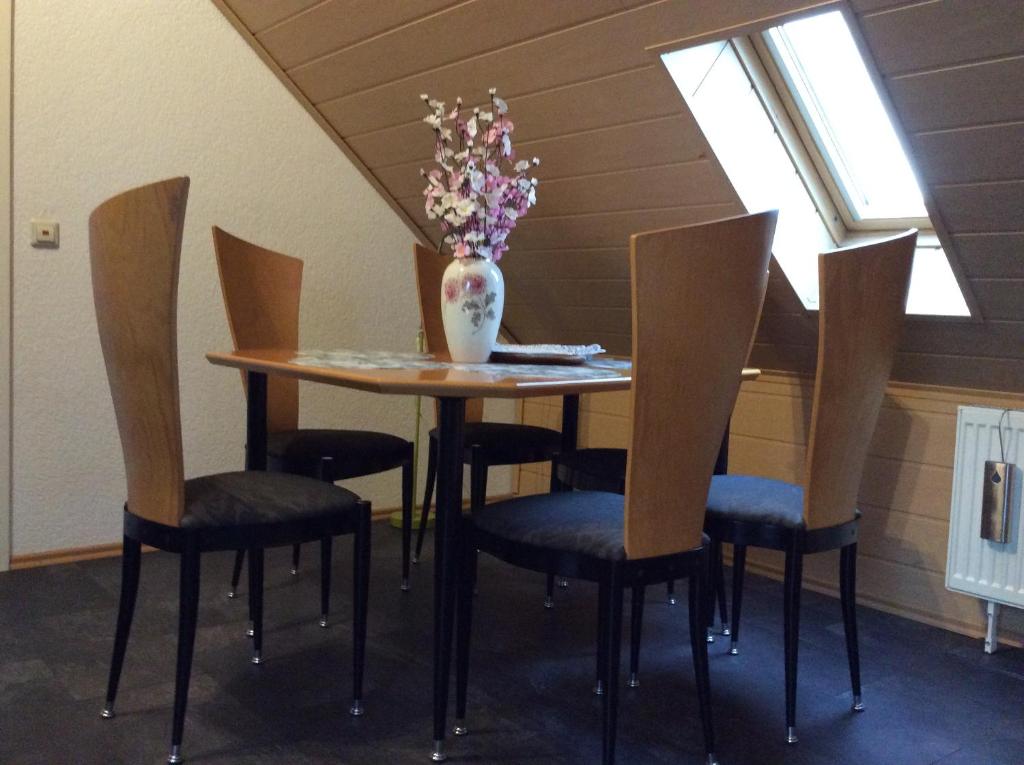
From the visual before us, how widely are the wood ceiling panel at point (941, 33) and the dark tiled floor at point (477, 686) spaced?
1380mm

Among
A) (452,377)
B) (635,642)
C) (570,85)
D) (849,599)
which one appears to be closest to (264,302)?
(570,85)

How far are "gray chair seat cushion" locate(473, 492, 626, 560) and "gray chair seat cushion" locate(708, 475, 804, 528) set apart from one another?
27cm

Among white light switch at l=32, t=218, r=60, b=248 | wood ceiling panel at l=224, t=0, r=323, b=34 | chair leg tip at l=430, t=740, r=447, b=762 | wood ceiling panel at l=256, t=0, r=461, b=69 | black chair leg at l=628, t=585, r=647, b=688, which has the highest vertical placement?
wood ceiling panel at l=224, t=0, r=323, b=34

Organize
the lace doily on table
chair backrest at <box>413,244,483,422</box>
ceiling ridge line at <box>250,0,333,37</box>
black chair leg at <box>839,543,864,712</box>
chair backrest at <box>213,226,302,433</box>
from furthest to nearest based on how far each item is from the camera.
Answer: chair backrest at <box>413,244,483,422</box> → ceiling ridge line at <box>250,0,333,37</box> → chair backrest at <box>213,226,302,433</box> → black chair leg at <box>839,543,864,712</box> → the lace doily on table

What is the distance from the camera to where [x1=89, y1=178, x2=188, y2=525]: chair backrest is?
5.45 ft

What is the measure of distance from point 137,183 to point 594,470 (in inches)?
68.0

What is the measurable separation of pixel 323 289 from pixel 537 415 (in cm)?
114

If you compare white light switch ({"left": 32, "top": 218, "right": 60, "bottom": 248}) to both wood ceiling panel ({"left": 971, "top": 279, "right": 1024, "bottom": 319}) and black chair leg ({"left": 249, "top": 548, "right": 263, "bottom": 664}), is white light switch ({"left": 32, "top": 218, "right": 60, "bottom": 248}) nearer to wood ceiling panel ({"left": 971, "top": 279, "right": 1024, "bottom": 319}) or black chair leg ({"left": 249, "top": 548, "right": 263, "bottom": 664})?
black chair leg ({"left": 249, "top": 548, "right": 263, "bottom": 664})

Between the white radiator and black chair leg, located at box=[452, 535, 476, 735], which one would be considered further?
the white radiator

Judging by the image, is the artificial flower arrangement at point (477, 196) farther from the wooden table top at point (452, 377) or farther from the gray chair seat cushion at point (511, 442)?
the gray chair seat cushion at point (511, 442)

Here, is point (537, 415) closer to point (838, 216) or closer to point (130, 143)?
point (838, 216)

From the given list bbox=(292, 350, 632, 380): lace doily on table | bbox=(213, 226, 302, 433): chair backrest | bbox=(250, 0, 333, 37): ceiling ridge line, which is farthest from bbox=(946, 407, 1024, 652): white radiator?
bbox=(250, 0, 333, 37): ceiling ridge line

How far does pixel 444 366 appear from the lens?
2.10m

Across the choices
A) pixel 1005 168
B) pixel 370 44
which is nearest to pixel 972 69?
pixel 1005 168
